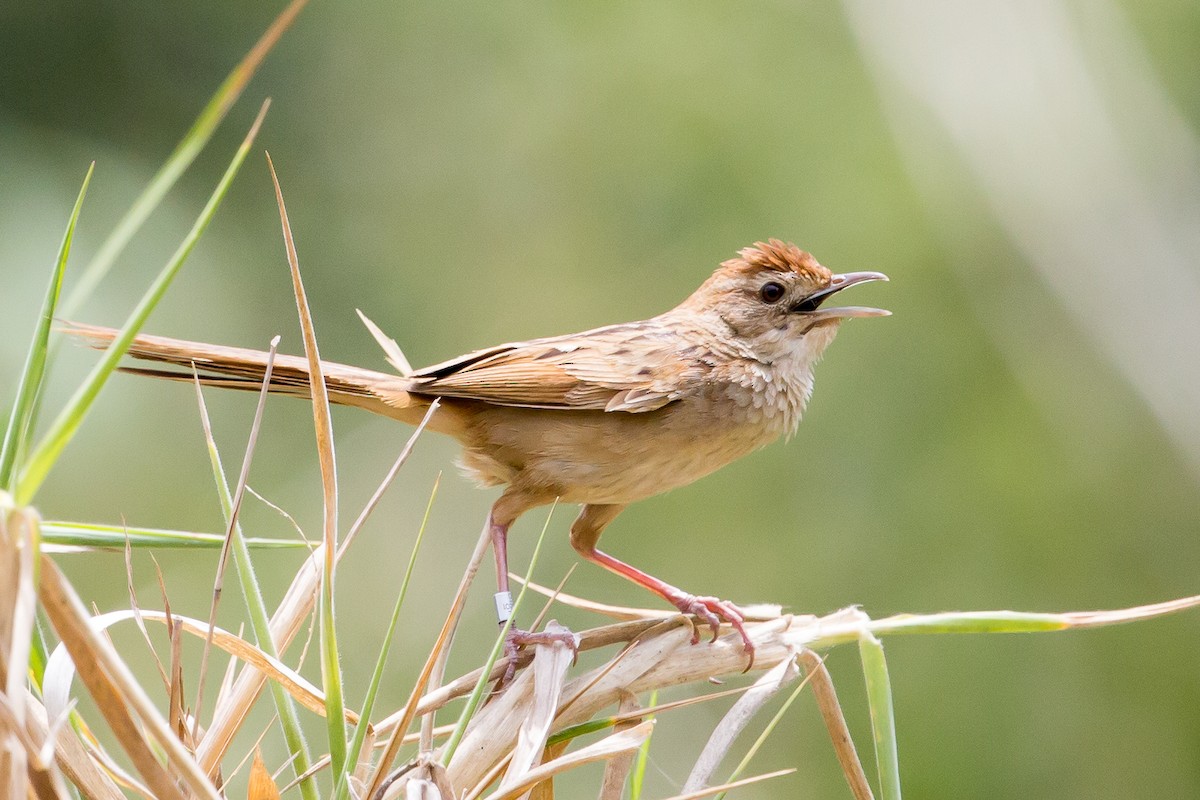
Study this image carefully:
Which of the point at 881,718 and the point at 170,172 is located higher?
the point at 170,172

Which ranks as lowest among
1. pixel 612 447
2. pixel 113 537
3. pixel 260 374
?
pixel 612 447

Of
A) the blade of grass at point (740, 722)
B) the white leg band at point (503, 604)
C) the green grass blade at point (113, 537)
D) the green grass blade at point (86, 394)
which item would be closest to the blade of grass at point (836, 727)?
the blade of grass at point (740, 722)

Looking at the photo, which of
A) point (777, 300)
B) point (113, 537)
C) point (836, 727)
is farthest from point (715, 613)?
point (777, 300)

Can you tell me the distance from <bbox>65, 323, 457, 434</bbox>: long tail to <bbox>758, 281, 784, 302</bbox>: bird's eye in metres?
1.17

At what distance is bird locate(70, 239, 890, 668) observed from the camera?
3586 millimetres

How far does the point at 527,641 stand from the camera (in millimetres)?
2693

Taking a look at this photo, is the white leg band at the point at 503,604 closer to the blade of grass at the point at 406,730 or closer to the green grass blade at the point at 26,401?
the blade of grass at the point at 406,730

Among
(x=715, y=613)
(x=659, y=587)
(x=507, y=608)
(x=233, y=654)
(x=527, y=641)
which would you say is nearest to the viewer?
(x=233, y=654)

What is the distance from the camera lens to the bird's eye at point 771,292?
4219 millimetres

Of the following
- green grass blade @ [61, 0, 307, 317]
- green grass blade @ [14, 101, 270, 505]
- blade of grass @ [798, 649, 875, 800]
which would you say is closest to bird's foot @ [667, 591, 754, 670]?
blade of grass @ [798, 649, 875, 800]

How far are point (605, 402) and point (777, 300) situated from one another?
845 mm

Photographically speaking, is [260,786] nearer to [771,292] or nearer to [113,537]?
[113,537]

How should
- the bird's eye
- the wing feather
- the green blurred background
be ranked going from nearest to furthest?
the wing feather
the bird's eye
the green blurred background

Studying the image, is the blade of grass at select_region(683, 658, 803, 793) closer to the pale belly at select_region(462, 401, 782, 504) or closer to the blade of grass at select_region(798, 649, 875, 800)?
the blade of grass at select_region(798, 649, 875, 800)
